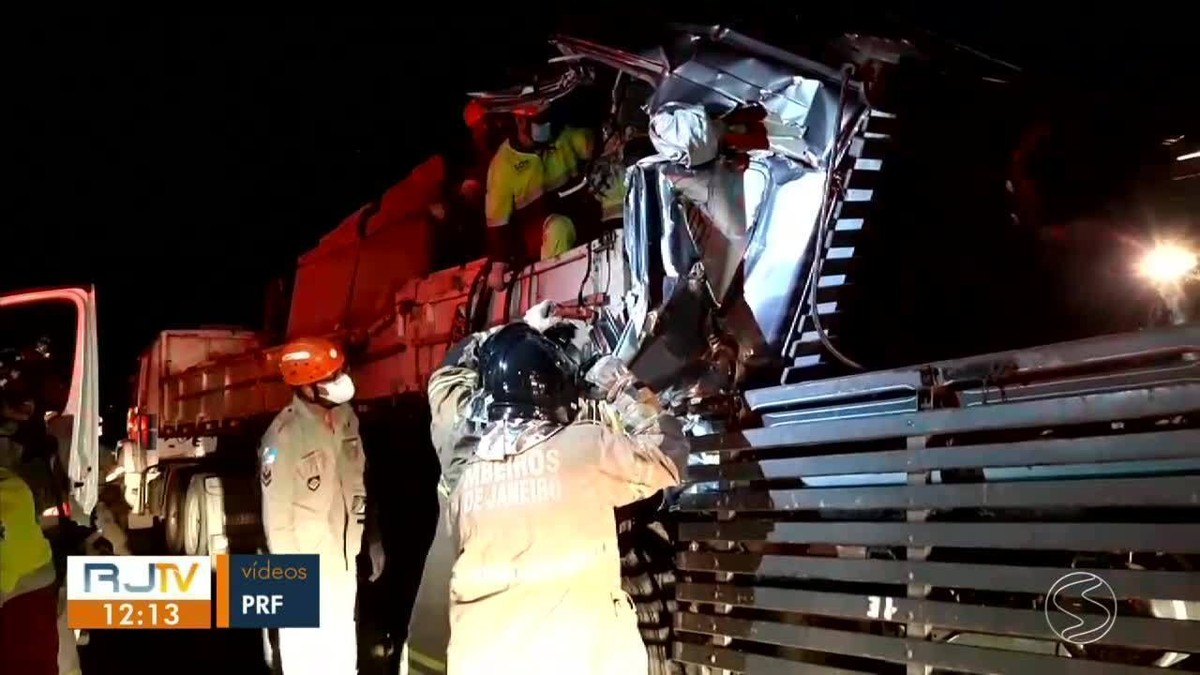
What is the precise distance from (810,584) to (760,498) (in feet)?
1.21

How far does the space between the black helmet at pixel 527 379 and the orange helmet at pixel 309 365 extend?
81.7 inches

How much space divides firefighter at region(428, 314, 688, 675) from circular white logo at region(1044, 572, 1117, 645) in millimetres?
1298

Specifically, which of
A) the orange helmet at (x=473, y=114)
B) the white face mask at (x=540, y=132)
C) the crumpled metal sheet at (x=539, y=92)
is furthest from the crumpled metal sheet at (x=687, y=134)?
the orange helmet at (x=473, y=114)

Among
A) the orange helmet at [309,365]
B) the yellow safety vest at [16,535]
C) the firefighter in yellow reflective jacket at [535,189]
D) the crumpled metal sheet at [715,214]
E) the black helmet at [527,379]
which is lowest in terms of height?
the yellow safety vest at [16,535]

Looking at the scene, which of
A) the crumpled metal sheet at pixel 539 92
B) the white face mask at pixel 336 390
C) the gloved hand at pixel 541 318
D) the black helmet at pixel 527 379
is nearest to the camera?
the black helmet at pixel 527 379

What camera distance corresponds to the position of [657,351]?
4.38 meters

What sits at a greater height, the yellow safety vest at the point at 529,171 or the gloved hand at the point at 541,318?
the yellow safety vest at the point at 529,171

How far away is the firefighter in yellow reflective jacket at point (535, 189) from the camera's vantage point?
609 cm

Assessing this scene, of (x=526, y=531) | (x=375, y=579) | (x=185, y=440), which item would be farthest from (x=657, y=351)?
(x=185, y=440)

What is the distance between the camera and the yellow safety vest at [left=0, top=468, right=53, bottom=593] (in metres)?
5.72

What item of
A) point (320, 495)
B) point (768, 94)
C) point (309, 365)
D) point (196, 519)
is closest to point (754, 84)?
point (768, 94)

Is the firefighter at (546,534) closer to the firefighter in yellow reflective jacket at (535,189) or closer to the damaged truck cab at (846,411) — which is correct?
the damaged truck cab at (846,411)

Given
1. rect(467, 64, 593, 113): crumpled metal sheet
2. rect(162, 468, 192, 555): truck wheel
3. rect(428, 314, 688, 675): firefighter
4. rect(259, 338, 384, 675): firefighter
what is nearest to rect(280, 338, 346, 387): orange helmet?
rect(259, 338, 384, 675): firefighter

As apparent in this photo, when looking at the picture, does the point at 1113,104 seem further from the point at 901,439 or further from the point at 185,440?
the point at 185,440
